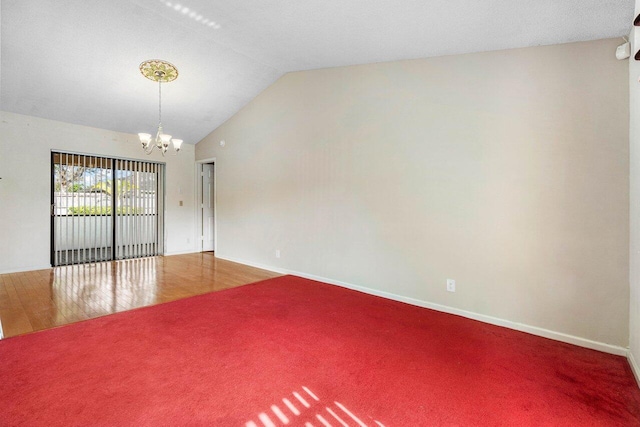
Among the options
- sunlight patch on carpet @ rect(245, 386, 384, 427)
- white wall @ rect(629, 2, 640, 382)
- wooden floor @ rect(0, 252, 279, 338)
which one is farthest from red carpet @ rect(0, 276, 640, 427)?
wooden floor @ rect(0, 252, 279, 338)

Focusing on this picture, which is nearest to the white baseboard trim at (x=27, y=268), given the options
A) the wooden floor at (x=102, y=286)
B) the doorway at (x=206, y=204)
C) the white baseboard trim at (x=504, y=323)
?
the wooden floor at (x=102, y=286)

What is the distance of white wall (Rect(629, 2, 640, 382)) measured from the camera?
2.07 meters

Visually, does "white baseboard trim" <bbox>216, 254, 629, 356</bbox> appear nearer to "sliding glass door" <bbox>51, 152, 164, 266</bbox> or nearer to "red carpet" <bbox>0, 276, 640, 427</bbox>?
"red carpet" <bbox>0, 276, 640, 427</bbox>

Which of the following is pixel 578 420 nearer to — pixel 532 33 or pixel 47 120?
pixel 532 33

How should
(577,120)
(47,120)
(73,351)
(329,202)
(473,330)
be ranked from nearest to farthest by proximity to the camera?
1. (73,351)
2. (577,120)
3. (473,330)
4. (329,202)
5. (47,120)

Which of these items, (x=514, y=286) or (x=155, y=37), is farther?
(x=155, y=37)

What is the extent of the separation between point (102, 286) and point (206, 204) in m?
3.42

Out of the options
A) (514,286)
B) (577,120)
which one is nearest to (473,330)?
(514,286)

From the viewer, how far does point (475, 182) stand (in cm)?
301

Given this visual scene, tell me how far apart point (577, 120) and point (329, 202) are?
2.86 metres

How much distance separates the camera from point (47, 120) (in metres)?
5.14

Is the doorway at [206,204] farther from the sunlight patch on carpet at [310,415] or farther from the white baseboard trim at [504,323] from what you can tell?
the sunlight patch on carpet at [310,415]

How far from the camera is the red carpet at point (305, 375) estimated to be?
1.64 metres

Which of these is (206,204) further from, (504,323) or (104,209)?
(504,323)
